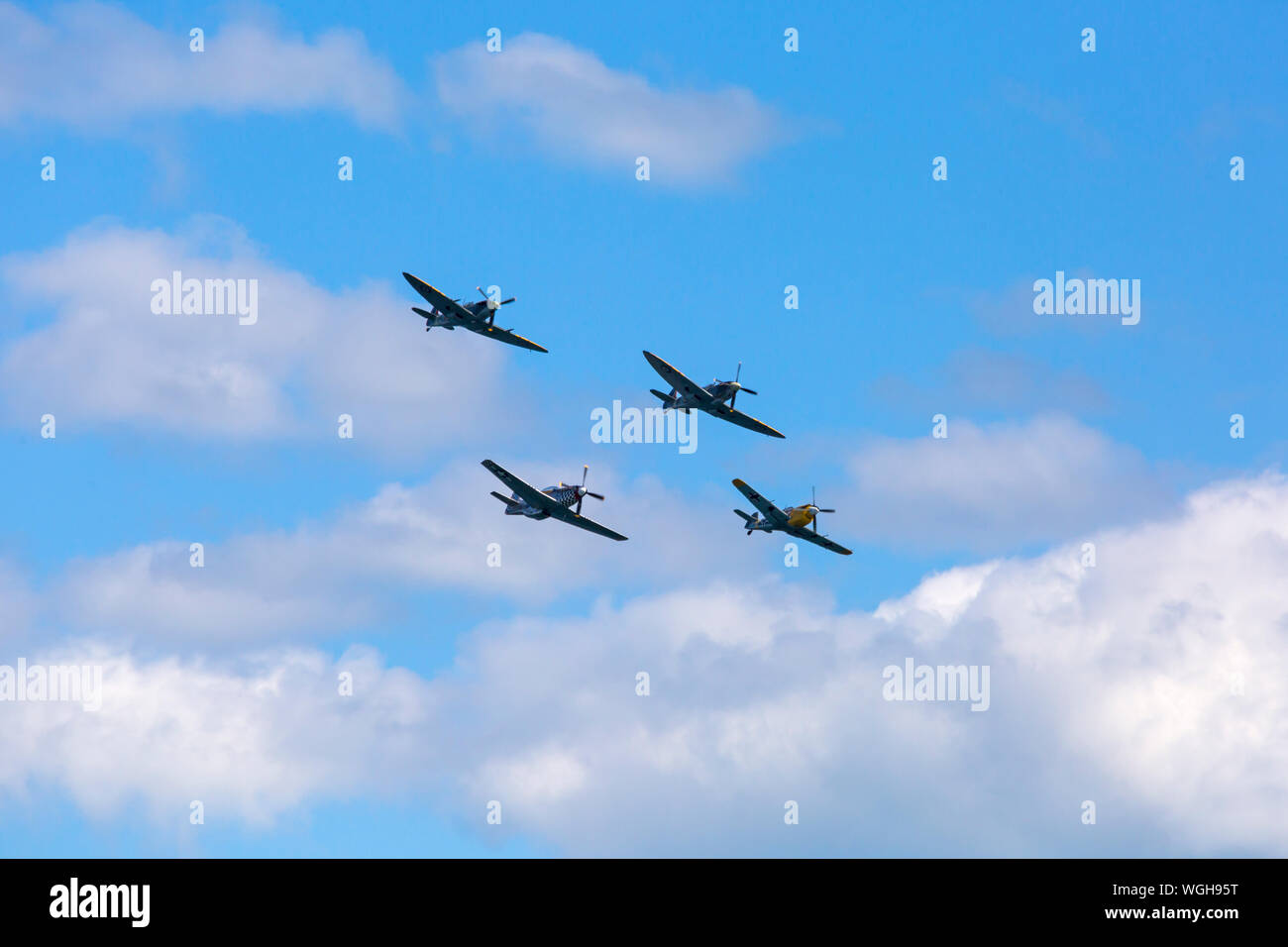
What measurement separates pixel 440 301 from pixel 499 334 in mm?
7949

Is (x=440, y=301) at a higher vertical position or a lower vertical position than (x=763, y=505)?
higher

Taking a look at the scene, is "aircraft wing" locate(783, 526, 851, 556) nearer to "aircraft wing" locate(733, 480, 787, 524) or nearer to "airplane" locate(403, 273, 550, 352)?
"aircraft wing" locate(733, 480, 787, 524)

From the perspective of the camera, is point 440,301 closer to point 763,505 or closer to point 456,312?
point 456,312

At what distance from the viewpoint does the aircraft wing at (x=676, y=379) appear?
185 meters

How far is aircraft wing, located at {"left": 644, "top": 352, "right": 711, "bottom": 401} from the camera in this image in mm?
184875

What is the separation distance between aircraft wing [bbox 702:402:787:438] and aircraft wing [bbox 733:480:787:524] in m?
7.72

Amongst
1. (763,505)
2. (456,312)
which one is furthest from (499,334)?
(763,505)

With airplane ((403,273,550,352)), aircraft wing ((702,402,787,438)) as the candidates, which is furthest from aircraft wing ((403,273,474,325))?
aircraft wing ((702,402,787,438))

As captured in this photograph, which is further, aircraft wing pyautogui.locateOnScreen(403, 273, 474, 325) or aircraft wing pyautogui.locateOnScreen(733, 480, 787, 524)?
aircraft wing pyautogui.locateOnScreen(733, 480, 787, 524)

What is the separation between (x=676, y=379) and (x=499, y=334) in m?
18.8

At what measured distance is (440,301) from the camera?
18012 centimetres

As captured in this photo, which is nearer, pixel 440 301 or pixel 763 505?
pixel 440 301
